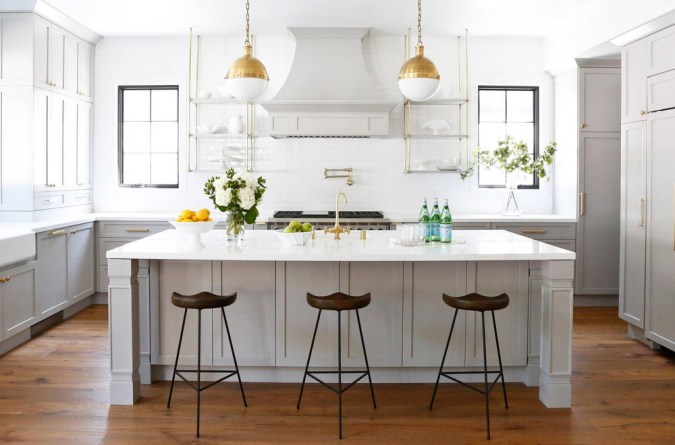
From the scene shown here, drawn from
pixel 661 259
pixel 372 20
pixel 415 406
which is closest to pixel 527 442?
pixel 415 406

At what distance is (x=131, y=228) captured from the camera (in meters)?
6.46

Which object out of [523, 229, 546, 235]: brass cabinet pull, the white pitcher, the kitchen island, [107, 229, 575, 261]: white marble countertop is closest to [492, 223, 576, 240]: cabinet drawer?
[523, 229, 546, 235]: brass cabinet pull

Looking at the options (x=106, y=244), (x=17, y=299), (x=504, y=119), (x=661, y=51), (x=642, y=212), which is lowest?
(x=17, y=299)

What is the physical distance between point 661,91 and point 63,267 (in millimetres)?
5270

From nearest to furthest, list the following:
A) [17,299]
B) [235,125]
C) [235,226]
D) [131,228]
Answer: [235,226], [17,299], [131,228], [235,125]

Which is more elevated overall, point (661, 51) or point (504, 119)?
point (661, 51)

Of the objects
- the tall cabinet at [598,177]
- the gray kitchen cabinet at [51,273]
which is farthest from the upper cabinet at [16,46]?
the tall cabinet at [598,177]

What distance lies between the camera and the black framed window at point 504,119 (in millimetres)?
7113

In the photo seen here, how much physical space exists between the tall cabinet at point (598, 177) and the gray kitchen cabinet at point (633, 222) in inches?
43.8

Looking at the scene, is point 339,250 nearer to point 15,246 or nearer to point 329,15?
point 15,246

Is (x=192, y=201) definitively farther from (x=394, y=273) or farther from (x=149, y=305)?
(x=394, y=273)

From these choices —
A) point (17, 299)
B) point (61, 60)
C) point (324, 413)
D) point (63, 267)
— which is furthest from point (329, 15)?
point (324, 413)

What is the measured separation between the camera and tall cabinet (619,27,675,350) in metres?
4.60

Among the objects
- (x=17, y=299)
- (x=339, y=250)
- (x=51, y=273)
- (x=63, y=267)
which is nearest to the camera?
(x=339, y=250)
